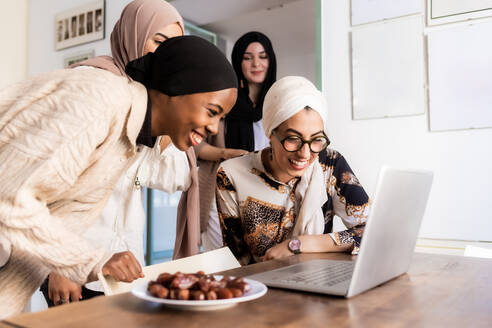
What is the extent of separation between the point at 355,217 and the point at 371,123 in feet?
3.23

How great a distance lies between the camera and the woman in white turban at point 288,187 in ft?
4.76

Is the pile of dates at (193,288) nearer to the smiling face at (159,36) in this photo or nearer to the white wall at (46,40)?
the smiling face at (159,36)

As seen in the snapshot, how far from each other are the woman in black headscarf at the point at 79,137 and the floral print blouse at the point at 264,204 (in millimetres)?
471

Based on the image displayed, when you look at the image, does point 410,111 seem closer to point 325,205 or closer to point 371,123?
point 371,123

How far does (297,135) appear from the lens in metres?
1.44

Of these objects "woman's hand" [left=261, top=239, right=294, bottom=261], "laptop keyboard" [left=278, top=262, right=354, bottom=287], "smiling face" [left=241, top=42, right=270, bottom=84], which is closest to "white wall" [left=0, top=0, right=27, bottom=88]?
"smiling face" [left=241, top=42, right=270, bottom=84]

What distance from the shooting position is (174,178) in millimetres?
1773

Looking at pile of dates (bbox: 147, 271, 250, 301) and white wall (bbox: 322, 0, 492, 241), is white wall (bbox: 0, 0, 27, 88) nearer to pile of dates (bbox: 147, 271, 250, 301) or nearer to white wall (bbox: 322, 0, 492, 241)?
white wall (bbox: 322, 0, 492, 241)

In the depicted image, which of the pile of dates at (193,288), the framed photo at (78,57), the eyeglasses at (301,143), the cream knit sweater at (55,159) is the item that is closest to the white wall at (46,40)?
the framed photo at (78,57)

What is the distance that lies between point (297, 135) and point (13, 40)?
11.7ft

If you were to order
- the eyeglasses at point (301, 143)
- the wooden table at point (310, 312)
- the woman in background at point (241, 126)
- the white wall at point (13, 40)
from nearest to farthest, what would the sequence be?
the wooden table at point (310, 312) < the eyeglasses at point (301, 143) < the woman in background at point (241, 126) < the white wall at point (13, 40)

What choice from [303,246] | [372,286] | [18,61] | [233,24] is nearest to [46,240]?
[372,286]

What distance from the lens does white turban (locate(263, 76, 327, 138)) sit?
4.78 ft

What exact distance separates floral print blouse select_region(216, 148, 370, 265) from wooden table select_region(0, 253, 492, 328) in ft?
2.13
